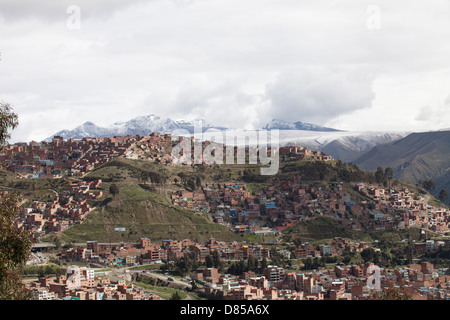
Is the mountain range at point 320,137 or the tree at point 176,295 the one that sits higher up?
the mountain range at point 320,137

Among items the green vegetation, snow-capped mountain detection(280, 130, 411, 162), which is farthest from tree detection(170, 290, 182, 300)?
snow-capped mountain detection(280, 130, 411, 162)

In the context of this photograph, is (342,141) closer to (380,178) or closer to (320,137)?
(320,137)

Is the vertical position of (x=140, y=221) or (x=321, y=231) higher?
(x=140, y=221)

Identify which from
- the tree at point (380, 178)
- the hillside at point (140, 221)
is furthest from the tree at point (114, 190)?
the tree at point (380, 178)

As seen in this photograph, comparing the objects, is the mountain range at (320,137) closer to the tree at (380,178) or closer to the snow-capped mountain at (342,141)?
the snow-capped mountain at (342,141)

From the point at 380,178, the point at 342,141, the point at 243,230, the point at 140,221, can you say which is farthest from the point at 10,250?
the point at 342,141

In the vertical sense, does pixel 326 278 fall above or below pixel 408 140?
below
